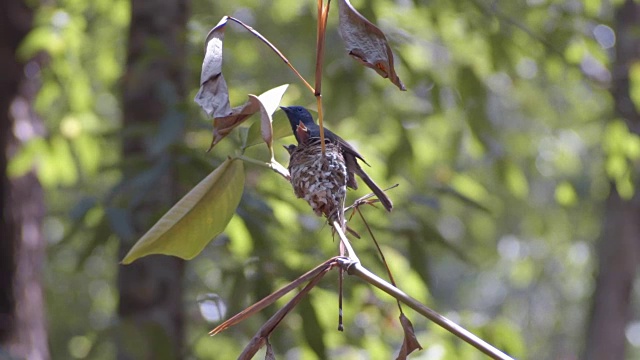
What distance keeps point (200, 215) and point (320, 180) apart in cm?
17

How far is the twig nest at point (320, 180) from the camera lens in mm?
1145

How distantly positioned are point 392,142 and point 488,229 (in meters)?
3.09

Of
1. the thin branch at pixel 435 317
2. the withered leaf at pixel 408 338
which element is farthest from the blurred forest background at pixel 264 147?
the thin branch at pixel 435 317

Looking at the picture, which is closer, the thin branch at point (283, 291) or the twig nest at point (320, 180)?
the thin branch at point (283, 291)

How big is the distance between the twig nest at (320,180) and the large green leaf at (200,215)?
4.4 inches

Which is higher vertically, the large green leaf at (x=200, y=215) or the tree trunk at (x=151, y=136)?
the large green leaf at (x=200, y=215)

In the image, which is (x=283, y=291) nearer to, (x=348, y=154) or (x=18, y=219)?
(x=348, y=154)

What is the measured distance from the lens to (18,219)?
3.81m

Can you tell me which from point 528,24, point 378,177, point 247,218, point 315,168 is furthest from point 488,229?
point 315,168

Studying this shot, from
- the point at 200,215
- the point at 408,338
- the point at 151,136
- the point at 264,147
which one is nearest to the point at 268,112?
the point at 200,215

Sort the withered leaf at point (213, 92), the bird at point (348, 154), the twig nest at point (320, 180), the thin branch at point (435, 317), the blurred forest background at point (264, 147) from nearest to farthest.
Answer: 1. the thin branch at point (435, 317)
2. the withered leaf at point (213, 92)
3. the twig nest at point (320, 180)
4. the bird at point (348, 154)
5. the blurred forest background at point (264, 147)

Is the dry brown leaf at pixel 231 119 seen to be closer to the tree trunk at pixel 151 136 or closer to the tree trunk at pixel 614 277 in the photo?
the tree trunk at pixel 151 136

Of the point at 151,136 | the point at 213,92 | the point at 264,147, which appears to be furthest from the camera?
the point at 264,147

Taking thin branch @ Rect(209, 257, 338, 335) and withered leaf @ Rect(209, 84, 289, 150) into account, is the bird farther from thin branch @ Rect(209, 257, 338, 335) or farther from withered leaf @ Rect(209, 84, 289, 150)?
thin branch @ Rect(209, 257, 338, 335)
